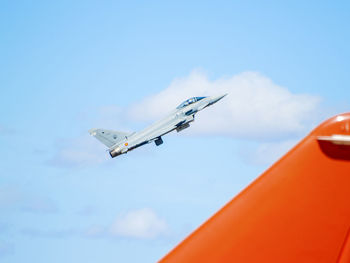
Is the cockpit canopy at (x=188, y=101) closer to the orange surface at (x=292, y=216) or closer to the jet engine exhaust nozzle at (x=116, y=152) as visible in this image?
the jet engine exhaust nozzle at (x=116, y=152)

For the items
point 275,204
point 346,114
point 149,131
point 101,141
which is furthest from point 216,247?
point 101,141

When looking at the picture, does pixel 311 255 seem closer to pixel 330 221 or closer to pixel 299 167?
pixel 330 221

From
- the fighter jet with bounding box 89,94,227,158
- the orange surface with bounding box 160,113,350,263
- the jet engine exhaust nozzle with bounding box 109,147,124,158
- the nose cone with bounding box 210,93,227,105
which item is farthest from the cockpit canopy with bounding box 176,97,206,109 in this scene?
the orange surface with bounding box 160,113,350,263

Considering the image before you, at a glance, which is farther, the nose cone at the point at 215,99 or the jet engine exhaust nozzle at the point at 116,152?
A: the jet engine exhaust nozzle at the point at 116,152

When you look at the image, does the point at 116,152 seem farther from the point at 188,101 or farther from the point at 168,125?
the point at 188,101

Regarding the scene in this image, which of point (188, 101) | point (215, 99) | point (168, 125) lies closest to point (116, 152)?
point (168, 125)

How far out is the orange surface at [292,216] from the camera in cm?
621

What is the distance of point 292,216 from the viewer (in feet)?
20.6

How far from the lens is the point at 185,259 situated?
19.8 ft

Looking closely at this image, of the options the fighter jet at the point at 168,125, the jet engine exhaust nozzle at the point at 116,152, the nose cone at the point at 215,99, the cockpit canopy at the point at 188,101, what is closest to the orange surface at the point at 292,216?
the fighter jet at the point at 168,125

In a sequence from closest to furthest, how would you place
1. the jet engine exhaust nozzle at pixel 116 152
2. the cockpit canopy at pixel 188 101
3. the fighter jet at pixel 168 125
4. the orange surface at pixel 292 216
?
the orange surface at pixel 292 216
the fighter jet at pixel 168 125
the cockpit canopy at pixel 188 101
the jet engine exhaust nozzle at pixel 116 152

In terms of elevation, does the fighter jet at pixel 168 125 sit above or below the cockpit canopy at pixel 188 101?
below

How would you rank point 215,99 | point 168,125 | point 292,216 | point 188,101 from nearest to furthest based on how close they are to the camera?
point 292,216
point 215,99
point 168,125
point 188,101

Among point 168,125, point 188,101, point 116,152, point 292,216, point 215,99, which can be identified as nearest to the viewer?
point 292,216
